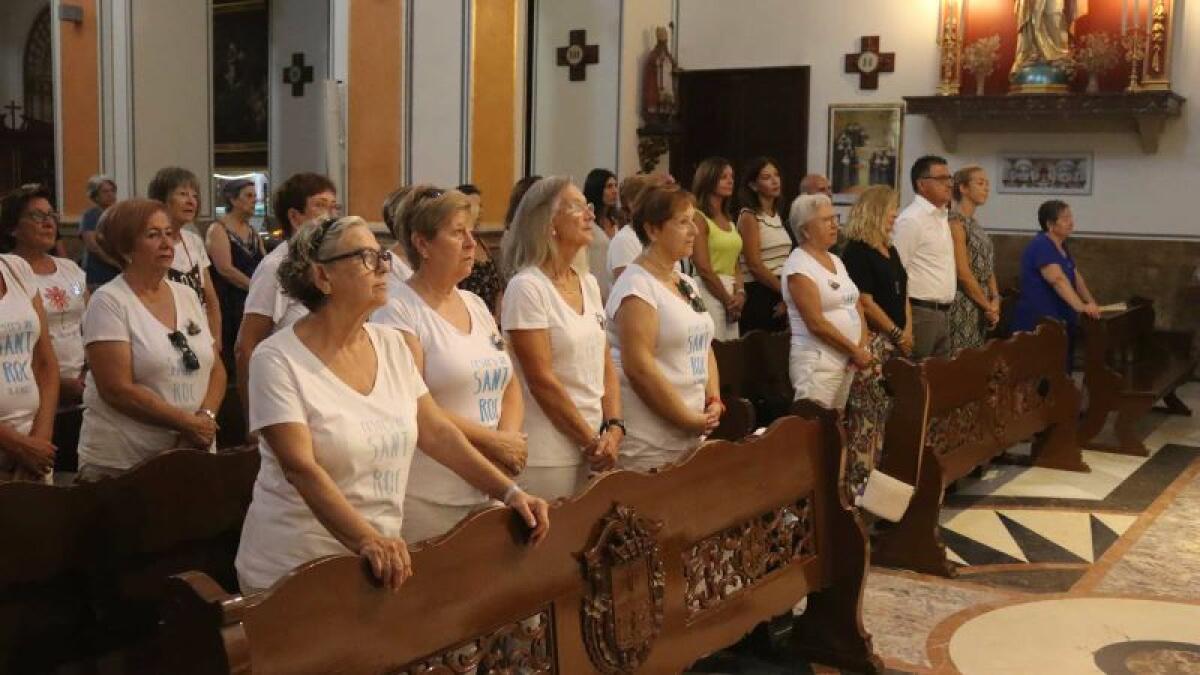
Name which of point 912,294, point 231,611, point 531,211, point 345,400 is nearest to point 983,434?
point 912,294

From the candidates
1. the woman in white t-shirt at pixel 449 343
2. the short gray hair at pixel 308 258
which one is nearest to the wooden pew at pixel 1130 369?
the woman in white t-shirt at pixel 449 343

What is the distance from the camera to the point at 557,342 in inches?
145

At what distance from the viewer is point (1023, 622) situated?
4.53 metres

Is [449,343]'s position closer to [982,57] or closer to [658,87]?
[982,57]

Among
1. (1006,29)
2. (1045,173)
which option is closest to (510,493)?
(1045,173)

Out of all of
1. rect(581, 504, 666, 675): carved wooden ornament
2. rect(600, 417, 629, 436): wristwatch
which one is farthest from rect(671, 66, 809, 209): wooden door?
rect(581, 504, 666, 675): carved wooden ornament

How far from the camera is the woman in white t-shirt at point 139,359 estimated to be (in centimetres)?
353

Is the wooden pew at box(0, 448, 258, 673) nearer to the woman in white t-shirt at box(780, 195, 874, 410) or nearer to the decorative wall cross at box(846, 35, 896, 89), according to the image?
the woman in white t-shirt at box(780, 195, 874, 410)

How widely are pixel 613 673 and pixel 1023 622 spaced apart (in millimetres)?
2045

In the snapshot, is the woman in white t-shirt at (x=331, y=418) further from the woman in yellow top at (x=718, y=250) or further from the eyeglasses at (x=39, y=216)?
the woman in yellow top at (x=718, y=250)

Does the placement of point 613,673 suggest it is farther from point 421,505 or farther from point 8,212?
point 8,212

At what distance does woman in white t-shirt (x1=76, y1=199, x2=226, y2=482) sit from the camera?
3.53 metres

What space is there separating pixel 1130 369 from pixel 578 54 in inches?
214

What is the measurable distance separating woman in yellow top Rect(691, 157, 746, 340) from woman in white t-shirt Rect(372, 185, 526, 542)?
311 centimetres
